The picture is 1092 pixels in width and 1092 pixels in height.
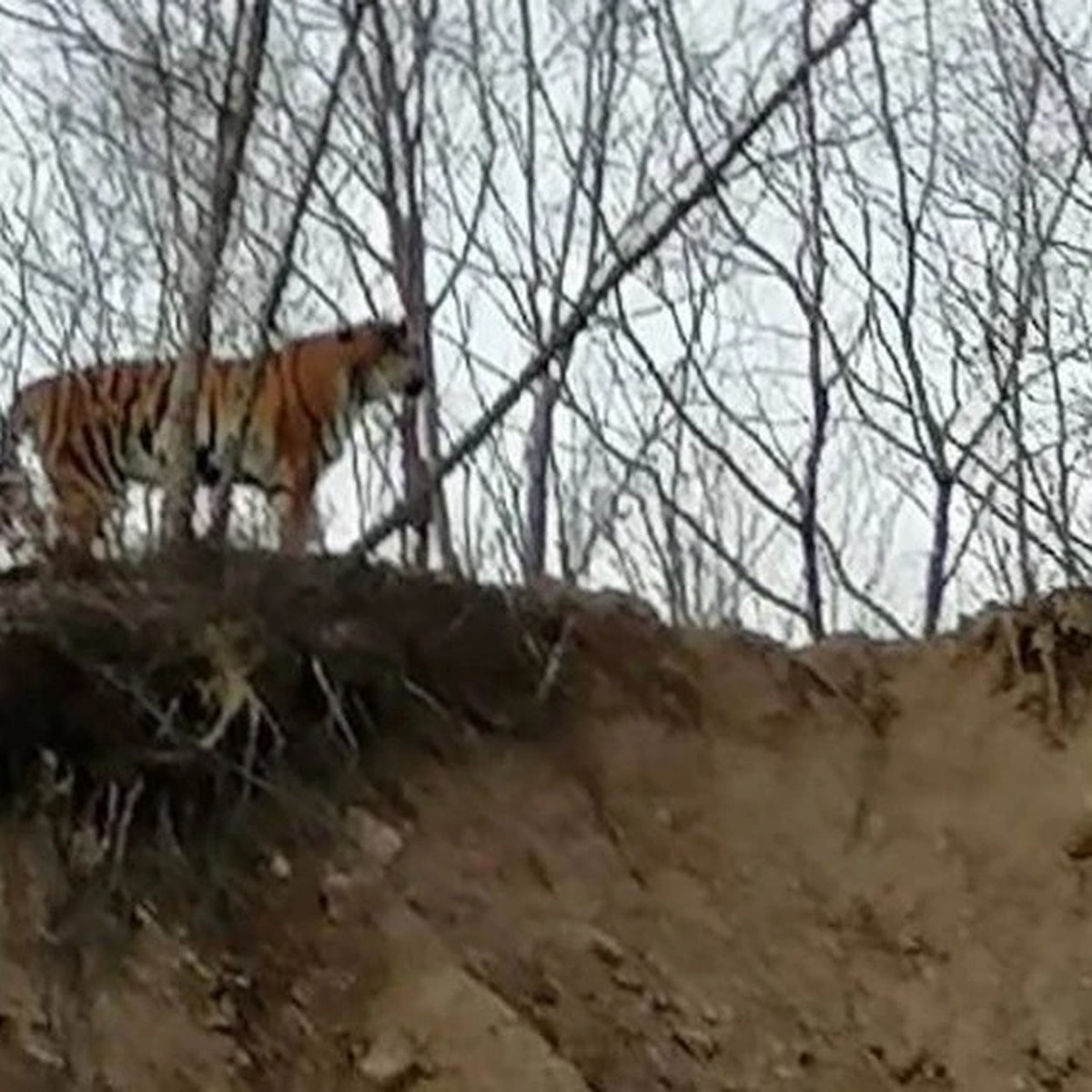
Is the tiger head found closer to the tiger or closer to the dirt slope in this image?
the tiger

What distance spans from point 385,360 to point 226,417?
5.38 feet

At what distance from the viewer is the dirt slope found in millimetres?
7016

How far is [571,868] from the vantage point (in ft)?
25.3

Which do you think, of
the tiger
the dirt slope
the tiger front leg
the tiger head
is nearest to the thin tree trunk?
the tiger

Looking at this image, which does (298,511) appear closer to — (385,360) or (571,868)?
(385,360)

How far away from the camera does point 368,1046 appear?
23.0 ft

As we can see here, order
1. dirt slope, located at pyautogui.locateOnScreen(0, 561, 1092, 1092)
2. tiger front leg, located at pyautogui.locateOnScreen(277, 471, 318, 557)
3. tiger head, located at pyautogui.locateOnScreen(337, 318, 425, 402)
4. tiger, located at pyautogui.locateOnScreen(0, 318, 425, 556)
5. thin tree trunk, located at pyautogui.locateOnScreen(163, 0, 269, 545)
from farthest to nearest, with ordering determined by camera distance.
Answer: tiger head, located at pyautogui.locateOnScreen(337, 318, 425, 402)
tiger, located at pyautogui.locateOnScreen(0, 318, 425, 556)
tiger front leg, located at pyautogui.locateOnScreen(277, 471, 318, 557)
thin tree trunk, located at pyautogui.locateOnScreen(163, 0, 269, 545)
dirt slope, located at pyautogui.locateOnScreen(0, 561, 1092, 1092)

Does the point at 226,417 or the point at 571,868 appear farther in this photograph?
the point at 226,417

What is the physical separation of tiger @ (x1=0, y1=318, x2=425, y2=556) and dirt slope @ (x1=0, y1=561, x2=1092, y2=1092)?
1.48 m

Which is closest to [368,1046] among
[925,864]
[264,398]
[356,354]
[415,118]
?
[925,864]

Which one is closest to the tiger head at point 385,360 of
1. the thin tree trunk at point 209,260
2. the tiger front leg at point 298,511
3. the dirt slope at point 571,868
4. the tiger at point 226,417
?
the tiger at point 226,417

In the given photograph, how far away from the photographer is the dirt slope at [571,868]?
702 centimetres

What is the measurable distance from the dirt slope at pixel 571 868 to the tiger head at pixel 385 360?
2.95 meters

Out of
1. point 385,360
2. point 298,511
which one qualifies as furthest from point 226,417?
point 385,360
